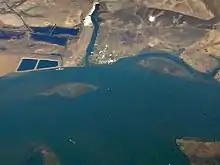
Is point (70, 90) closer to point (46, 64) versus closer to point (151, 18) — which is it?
point (46, 64)

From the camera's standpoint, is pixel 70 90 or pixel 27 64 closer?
pixel 70 90

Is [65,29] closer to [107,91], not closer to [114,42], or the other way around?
[114,42]

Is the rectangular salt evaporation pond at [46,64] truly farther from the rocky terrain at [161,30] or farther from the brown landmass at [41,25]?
the rocky terrain at [161,30]

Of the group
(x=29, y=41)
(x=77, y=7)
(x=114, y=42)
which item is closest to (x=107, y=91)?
(x=114, y=42)

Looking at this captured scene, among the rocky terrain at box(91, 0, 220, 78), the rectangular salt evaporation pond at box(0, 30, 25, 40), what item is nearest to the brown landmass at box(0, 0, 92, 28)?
the rectangular salt evaporation pond at box(0, 30, 25, 40)

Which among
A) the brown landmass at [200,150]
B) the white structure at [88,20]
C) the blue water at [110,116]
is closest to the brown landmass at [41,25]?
the white structure at [88,20]

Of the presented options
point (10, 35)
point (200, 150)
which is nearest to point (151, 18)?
point (10, 35)
